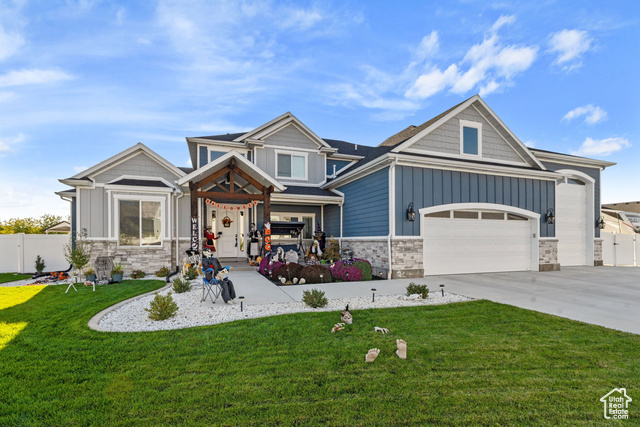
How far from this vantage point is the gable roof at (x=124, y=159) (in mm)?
10766

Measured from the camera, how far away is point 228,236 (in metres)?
13.6

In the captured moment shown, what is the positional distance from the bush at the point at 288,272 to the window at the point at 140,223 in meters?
5.20

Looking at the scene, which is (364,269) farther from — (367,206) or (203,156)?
(203,156)

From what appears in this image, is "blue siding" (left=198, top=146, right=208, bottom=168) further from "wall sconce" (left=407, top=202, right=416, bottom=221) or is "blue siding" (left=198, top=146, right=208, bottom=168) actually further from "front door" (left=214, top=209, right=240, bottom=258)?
"wall sconce" (left=407, top=202, right=416, bottom=221)

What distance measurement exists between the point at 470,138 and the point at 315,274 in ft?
26.8

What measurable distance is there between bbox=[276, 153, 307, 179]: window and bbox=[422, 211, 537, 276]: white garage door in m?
6.71

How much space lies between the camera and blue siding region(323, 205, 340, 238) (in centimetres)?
1409

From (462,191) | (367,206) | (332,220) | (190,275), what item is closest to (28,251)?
(190,275)

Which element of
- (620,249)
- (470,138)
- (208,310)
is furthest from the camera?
(620,249)

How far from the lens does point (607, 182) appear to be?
50.0 feet

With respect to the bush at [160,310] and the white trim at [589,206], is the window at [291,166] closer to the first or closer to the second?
the bush at [160,310]

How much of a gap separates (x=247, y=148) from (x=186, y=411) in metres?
12.7

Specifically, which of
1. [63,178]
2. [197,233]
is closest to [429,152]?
[197,233]

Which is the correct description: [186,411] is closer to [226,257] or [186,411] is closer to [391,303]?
[391,303]
